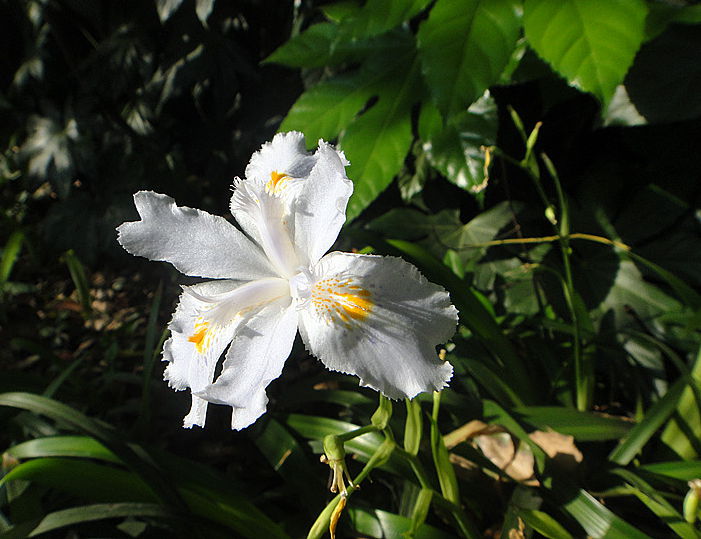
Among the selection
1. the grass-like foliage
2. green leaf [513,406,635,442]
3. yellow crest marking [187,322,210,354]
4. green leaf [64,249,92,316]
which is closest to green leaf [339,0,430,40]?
the grass-like foliage

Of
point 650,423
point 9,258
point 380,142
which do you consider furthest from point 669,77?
point 9,258

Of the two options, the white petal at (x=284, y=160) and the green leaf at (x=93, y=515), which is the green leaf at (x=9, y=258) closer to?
the green leaf at (x=93, y=515)

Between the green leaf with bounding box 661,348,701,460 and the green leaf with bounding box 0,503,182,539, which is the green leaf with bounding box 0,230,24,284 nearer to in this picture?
the green leaf with bounding box 0,503,182,539

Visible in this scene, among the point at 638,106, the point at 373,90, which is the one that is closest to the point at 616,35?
the point at 638,106

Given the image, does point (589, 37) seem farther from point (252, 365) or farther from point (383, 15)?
point (252, 365)

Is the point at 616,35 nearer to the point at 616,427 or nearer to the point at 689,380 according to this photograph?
the point at 689,380
